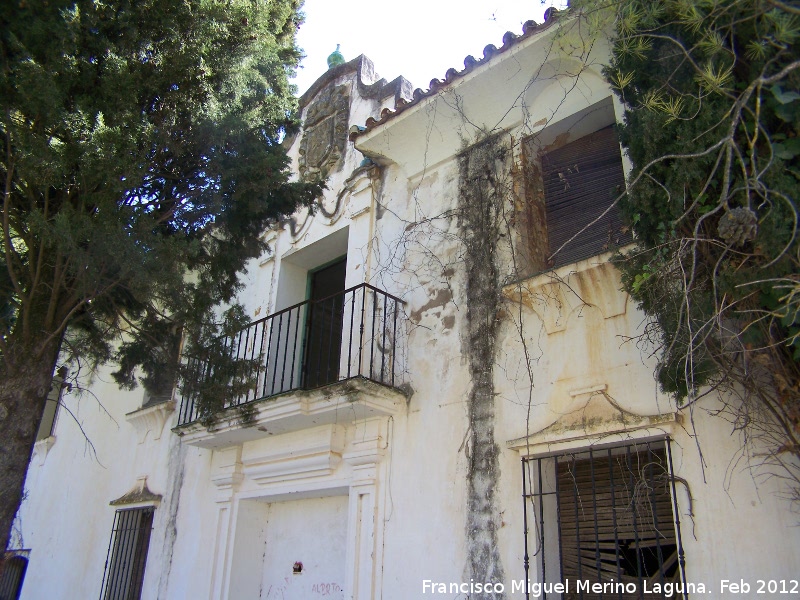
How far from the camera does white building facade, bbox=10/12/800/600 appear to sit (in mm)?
4514

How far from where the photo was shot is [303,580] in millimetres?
6484

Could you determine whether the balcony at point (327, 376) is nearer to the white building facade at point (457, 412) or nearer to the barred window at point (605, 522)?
the white building facade at point (457, 412)

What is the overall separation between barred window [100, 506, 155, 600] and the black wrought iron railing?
1.42m

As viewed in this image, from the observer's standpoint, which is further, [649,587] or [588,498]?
[588,498]

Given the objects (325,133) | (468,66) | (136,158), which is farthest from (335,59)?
(136,158)

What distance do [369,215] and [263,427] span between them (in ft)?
7.80

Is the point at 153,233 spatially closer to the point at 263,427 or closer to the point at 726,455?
the point at 263,427

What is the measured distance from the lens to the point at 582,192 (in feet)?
19.4

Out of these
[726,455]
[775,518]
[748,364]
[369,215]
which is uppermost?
[369,215]

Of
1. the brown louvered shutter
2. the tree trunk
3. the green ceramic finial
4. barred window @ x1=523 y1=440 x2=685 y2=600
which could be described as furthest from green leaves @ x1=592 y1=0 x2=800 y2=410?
the green ceramic finial

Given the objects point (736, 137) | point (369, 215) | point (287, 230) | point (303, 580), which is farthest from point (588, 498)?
point (287, 230)

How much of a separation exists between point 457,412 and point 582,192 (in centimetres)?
212

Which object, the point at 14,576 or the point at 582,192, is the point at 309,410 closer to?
the point at 582,192

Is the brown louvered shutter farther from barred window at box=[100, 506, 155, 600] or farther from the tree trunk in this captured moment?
barred window at box=[100, 506, 155, 600]
